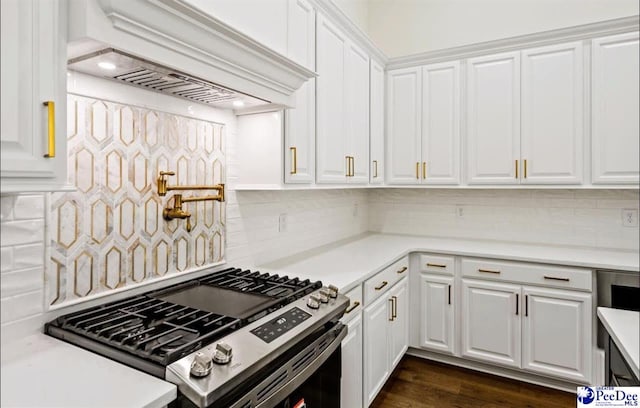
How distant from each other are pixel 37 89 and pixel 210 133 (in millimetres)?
992

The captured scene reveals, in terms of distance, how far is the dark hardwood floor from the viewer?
2.43m

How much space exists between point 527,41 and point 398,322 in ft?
7.43

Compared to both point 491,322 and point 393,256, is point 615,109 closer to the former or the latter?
point 491,322

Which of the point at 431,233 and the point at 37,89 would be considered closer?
the point at 37,89

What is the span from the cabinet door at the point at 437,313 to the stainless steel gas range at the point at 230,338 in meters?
1.45

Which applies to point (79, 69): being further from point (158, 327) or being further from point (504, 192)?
point (504, 192)

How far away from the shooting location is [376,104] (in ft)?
10.2

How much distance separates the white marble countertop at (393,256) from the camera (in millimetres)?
2122

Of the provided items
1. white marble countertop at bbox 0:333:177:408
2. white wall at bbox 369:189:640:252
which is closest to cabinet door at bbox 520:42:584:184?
white wall at bbox 369:189:640:252

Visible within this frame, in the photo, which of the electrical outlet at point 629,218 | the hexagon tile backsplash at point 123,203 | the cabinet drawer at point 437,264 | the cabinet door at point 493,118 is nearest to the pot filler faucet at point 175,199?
the hexagon tile backsplash at point 123,203

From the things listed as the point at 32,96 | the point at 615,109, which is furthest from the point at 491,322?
the point at 32,96

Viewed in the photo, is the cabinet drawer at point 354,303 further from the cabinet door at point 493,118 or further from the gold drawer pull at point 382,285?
the cabinet door at point 493,118

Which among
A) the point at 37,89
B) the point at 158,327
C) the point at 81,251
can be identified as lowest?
the point at 158,327

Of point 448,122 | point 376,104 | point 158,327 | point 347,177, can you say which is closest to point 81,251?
point 158,327
